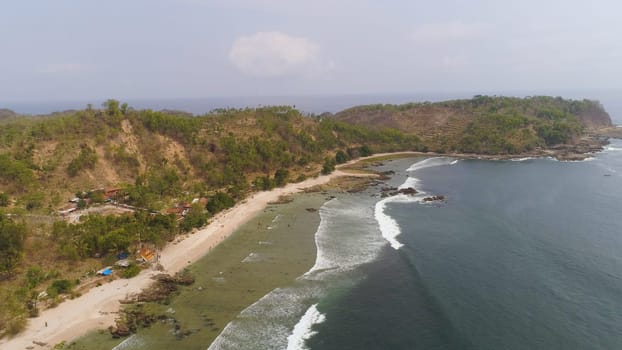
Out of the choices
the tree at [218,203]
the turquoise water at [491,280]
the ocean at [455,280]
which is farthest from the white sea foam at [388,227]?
the tree at [218,203]

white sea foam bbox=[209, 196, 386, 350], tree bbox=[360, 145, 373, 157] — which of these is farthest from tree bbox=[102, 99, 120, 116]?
tree bbox=[360, 145, 373, 157]

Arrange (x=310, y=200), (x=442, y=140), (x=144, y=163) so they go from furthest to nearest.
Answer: (x=442, y=140) < (x=144, y=163) < (x=310, y=200)

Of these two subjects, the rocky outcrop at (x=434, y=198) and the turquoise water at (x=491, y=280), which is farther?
the rocky outcrop at (x=434, y=198)

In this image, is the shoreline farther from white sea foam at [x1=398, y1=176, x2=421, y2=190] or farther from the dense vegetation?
white sea foam at [x1=398, y1=176, x2=421, y2=190]

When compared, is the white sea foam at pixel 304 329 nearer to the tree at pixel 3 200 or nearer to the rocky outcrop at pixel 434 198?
the rocky outcrop at pixel 434 198

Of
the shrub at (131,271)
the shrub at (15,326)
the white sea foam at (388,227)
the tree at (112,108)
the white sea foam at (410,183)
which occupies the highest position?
the tree at (112,108)

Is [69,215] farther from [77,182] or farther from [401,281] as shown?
[401,281]

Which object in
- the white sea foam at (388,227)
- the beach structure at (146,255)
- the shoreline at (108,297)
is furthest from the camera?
the white sea foam at (388,227)

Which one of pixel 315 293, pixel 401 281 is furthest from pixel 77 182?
pixel 401 281
